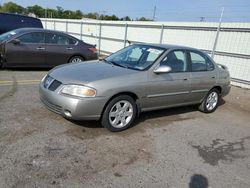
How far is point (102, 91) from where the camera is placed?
169 inches

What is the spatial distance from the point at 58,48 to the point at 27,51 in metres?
1.12

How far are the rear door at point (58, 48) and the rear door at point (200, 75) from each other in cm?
534

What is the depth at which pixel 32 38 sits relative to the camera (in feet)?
29.7

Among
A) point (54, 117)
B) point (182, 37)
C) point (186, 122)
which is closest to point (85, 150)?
point (54, 117)

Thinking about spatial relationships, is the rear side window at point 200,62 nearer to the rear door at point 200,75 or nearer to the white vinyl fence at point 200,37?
the rear door at point 200,75

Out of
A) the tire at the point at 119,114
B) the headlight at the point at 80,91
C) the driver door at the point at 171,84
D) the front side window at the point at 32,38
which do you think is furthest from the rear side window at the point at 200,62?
the front side window at the point at 32,38

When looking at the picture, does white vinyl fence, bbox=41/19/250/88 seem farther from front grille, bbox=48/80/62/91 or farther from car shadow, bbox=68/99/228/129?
front grille, bbox=48/80/62/91

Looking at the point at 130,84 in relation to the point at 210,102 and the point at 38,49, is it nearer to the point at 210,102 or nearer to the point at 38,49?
the point at 210,102

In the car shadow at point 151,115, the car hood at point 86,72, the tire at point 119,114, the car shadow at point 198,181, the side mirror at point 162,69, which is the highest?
the side mirror at point 162,69

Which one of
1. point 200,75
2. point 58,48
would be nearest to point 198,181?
point 200,75

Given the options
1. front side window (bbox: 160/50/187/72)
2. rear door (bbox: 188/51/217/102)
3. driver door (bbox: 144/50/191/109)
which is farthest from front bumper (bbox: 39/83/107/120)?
rear door (bbox: 188/51/217/102)

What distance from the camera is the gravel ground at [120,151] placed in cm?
325

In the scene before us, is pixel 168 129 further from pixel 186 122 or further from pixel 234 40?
pixel 234 40

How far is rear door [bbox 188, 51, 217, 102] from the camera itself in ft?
19.1
